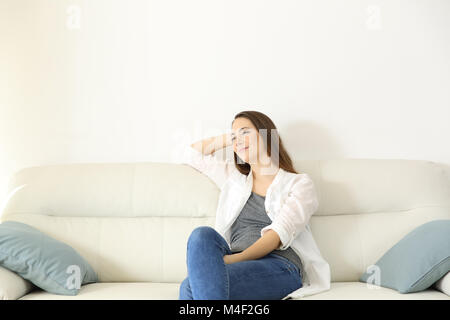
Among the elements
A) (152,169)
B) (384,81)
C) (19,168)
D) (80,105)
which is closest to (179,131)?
(152,169)

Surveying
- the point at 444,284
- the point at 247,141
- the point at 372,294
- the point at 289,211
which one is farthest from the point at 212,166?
the point at 444,284

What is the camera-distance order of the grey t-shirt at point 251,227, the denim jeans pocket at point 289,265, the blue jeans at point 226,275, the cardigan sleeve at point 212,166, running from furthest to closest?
the cardigan sleeve at point 212,166, the grey t-shirt at point 251,227, the denim jeans pocket at point 289,265, the blue jeans at point 226,275

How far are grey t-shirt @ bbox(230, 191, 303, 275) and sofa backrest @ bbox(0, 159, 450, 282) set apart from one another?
0.18 m

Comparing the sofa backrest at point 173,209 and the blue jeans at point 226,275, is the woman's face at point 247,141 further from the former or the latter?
the blue jeans at point 226,275

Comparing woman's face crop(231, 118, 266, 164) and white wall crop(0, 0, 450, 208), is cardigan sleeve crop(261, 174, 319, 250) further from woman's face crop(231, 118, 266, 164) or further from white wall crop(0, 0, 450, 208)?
white wall crop(0, 0, 450, 208)

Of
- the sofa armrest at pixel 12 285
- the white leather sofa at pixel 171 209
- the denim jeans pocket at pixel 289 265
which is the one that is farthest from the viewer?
the white leather sofa at pixel 171 209

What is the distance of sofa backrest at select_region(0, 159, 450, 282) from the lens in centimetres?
211

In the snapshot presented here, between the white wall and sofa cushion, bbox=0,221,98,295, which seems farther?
the white wall

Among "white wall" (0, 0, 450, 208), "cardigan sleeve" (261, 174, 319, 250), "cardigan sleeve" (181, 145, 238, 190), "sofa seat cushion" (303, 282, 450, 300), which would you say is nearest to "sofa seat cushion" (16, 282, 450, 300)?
"sofa seat cushion" (303, 282, 450, 300)

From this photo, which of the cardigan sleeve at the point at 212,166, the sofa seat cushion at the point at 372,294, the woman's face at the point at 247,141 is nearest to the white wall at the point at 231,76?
→ the cardigan sleeve at the point at 212,166

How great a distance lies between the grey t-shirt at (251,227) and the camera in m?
1.92

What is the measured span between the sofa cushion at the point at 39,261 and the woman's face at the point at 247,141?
2.74ft
